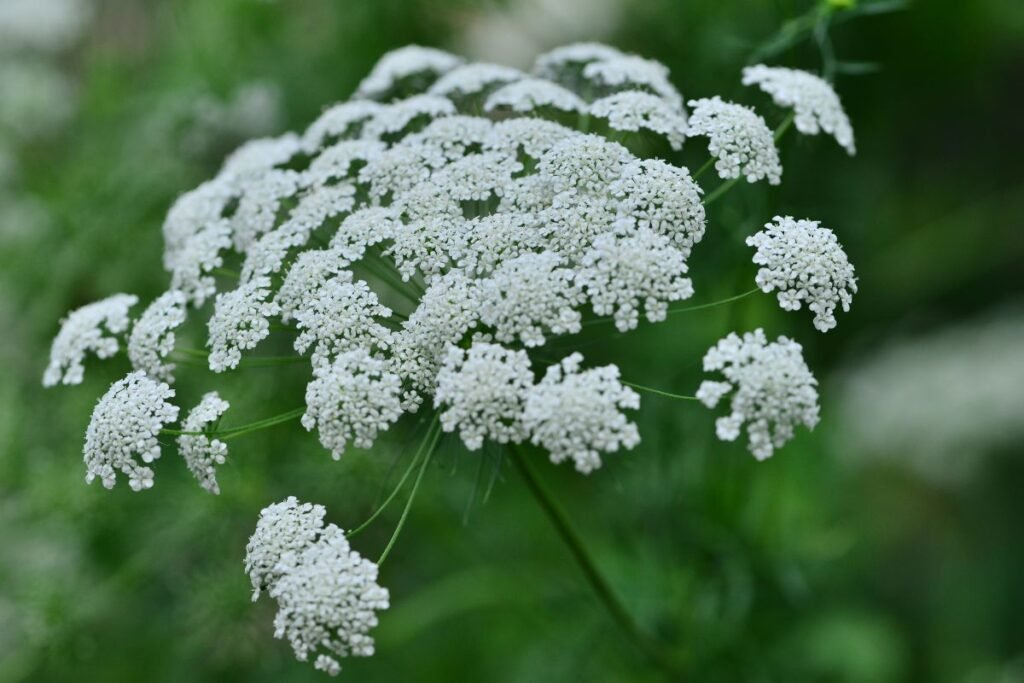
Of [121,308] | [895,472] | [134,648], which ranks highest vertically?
[121,308]

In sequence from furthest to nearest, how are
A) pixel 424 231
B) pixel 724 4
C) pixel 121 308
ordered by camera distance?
pixel 724 4
pixel 121 308
pixel 424 231

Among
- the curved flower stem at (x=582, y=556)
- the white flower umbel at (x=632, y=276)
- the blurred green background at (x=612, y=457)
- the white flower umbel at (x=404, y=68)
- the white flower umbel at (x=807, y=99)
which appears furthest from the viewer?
the blurred green background at (x=612, y=457)

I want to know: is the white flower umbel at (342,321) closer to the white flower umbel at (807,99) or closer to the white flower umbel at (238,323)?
the white flower umbel at (238,323)

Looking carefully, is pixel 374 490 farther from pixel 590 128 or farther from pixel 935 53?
pixel 935 53

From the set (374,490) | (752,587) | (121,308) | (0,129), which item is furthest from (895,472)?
(0,129)

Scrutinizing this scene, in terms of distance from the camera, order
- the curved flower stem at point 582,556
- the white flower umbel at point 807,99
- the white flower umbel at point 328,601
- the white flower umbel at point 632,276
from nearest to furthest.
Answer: the white flower umbel at point 328,601 → the white flower umbel at point 632,276 → the curved flower stem at point 582,556 → the white flower umbel at point 807,99

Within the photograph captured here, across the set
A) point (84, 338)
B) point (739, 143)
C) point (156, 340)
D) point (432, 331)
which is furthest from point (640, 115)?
point (84, 338)

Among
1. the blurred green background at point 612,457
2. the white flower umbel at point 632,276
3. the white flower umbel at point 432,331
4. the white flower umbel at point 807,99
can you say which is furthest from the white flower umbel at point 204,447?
the white flower umbel at point 807,99

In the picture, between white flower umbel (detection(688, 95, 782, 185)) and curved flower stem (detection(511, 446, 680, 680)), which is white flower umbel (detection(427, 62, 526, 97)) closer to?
white flower umbel (detection(688, 95, 782, 185))
